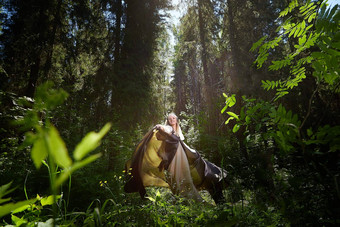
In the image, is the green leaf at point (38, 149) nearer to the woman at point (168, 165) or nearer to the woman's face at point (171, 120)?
the woman at point (168, 165)

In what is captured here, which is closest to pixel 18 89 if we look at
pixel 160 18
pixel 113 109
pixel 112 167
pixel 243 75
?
pixel 113 109

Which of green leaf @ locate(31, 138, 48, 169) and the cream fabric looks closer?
green leaf @ locate(31, 138, 48, 169)

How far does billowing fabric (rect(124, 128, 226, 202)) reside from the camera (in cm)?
505

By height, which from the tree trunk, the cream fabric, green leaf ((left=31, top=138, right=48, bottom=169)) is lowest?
the cream fabric

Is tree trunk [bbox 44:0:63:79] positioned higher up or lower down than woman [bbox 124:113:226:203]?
higher up

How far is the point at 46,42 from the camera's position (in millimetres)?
8203

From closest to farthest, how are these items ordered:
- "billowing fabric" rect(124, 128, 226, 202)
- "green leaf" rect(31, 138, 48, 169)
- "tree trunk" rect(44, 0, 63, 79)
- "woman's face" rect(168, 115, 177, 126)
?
"green leaf" rect(31, 138, 48, 169), "billowing fabric" rect(124, 128, 226, 202), "woman's face" rect(168, 115, 177, 126), "tree trunk" rect(44, 0, 63, 79)

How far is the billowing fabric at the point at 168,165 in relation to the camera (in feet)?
16.6

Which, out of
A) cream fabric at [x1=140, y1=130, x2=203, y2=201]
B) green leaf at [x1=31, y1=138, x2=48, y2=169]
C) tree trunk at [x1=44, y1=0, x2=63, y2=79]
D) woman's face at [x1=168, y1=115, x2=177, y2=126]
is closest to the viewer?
green leaf at [x1=31, y1=138, x2=48, y2=169]

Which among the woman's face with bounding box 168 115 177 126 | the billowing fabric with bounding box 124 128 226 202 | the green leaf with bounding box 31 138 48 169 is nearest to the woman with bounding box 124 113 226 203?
the billowing fabric with bounding box 124 128 226 202

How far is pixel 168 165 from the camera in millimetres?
5020

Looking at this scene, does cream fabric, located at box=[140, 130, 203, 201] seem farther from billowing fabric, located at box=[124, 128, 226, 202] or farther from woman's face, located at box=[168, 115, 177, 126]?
woman's face, located at box=[168, 115, 177, 126]

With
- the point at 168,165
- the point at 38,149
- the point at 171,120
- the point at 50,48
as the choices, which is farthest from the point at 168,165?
the point at 50,48

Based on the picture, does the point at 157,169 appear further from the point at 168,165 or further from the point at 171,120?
the point at 171,120
